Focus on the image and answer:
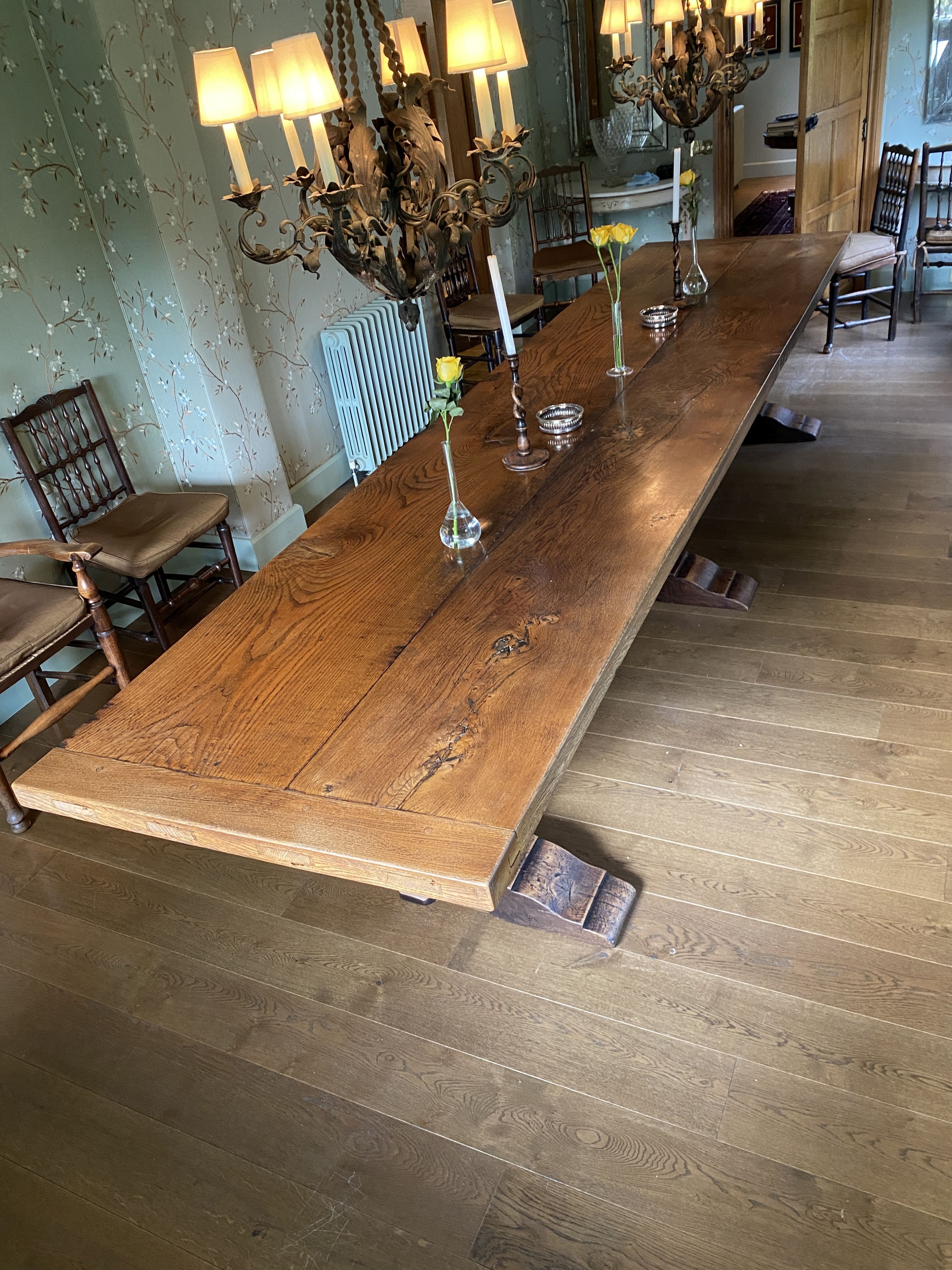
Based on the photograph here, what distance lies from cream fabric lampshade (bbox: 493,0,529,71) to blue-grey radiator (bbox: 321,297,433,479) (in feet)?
7.08

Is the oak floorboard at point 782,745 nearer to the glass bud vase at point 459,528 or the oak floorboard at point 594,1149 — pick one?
the glass bud vase at point 459,528

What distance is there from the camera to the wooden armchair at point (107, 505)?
2914 mm

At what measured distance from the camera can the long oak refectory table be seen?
1.39m

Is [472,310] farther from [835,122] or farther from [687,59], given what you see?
[835,122]

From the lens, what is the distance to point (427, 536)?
84.2 inches

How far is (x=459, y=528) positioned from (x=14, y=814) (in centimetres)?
158

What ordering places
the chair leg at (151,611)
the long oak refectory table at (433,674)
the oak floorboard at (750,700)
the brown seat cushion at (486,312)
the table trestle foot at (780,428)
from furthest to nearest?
the brown seat cushion at (486,312) < the table trestle foot at (780,428) < the chair leg at (151,611) < the oak floorboard at (750,700) < the long oak refectory table at (433,674)

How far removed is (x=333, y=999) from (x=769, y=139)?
20.1 ft

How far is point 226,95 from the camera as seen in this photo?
175 centimetres

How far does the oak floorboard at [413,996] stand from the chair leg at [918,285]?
4445 millimetres

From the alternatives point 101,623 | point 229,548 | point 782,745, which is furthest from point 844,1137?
point 229,548

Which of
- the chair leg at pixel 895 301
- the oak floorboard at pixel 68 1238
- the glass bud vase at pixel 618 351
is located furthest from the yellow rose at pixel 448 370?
the chair leg at pixel 895 301

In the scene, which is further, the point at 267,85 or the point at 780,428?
the point at 780,428

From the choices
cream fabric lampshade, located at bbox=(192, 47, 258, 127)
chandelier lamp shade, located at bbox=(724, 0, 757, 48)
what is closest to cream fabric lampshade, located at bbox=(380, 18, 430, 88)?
cream fabric lampshade, located at bbox=(192, 47, 258, 127)
